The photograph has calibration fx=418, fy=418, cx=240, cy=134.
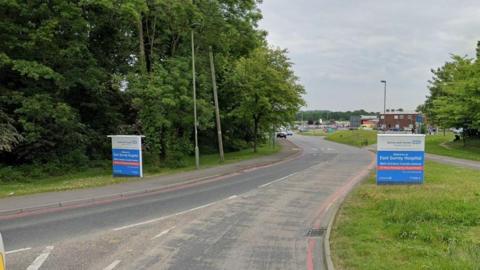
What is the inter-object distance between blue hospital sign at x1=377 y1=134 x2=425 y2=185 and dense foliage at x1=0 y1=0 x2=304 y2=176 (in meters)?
11.2

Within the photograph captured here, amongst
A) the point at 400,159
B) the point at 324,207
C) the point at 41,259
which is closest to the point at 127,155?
the point at 324,207

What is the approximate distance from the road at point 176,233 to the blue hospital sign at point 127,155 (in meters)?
5.23

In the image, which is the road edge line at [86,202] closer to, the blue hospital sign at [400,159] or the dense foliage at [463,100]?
the blue hospital sign at [400,159]

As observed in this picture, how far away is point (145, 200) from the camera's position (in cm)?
1377

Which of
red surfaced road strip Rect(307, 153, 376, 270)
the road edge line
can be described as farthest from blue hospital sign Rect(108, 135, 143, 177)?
red surfaced road strip Rect(307, 153, 376, 270)

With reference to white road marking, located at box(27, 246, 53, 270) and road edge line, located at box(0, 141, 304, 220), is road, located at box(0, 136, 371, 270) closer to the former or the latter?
white road marking, located at box(27, 246, 53, 270)

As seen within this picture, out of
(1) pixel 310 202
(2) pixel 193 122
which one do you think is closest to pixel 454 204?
(1) pixel 310 202

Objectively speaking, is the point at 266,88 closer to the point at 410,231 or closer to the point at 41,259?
the point at 410,231

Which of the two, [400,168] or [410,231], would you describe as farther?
[400,168]

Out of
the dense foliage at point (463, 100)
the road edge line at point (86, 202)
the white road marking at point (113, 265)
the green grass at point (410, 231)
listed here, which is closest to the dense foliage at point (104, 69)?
the road edge line at point (86, 202)

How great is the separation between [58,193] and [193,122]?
1166 centimetres

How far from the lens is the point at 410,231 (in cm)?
793

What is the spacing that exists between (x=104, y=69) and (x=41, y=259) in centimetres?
2025

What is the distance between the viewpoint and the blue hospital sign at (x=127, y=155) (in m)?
19.7
